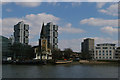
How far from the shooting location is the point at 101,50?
431 ft

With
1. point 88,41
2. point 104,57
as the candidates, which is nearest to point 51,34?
point 88,41

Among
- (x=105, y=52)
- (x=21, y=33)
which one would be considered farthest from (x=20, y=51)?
(x=105, y=52)

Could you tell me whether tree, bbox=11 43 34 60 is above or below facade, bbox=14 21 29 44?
below

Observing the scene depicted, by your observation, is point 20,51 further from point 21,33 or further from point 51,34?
point 51,34

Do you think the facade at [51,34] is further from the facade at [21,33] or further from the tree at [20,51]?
the tree at [20,51]

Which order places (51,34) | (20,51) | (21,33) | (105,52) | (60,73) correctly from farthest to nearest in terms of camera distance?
A: (51,34) < (21,33) < (105,52) < (20,51) < (60,73)

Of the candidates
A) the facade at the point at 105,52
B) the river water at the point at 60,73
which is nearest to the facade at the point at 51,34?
the facade at the point at 105,52

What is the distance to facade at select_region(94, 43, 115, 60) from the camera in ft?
425

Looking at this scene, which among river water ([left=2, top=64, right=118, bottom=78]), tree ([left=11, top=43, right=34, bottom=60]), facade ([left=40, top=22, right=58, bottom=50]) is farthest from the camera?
facade ([left=40, top=22, right=58, bottom=50])

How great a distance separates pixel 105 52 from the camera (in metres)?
130

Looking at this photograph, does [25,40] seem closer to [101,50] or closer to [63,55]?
[63,55]

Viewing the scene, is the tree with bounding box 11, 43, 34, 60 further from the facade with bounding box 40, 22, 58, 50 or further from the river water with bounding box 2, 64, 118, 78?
the river water with bounding box 2, 64, 118, 78

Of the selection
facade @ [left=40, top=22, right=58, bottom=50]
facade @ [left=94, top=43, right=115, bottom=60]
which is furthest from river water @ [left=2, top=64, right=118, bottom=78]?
facade @ [left=40, top=22, right=58, bottom=50]

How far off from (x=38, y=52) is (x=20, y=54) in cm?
1350
